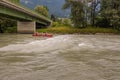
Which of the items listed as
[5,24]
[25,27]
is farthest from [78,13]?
[5,24]

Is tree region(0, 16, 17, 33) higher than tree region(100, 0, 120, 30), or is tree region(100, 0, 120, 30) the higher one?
tree region(100, 0, 120, 30)

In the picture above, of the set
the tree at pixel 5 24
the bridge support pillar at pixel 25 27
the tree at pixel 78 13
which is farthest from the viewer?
the tree at pixel 5 24

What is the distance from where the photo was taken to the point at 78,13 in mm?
92125

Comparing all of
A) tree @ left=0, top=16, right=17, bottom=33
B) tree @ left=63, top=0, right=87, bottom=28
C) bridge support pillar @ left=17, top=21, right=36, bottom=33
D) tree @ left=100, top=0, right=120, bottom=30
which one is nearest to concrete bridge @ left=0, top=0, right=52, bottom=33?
bridge support pillar @ left=17, top=21, right=36, bottom=33

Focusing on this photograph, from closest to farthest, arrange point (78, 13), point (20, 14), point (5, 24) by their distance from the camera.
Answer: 1. point (20, 14)
2. point (78, 13)
3. point (5, 24)

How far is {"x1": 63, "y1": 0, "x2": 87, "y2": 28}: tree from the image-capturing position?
91.6 m

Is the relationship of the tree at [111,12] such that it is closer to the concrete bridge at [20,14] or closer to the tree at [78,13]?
the tree at [78,13]

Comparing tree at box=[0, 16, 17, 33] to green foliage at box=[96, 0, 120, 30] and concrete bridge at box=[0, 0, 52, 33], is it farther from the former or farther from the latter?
green foliage at box=[96, 0, 120, 30]

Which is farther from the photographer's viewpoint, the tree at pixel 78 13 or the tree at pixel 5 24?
the tree at pixel 5 24

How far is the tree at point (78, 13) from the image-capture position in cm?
9162

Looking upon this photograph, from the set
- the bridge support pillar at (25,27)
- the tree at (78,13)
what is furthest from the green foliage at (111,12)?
the bridge support pillar at (25,27)

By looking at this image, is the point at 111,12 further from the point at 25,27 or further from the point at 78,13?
the point at 25,27

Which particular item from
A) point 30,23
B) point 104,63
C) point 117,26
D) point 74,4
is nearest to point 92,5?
point 74,4

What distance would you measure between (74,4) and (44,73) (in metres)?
78.8
